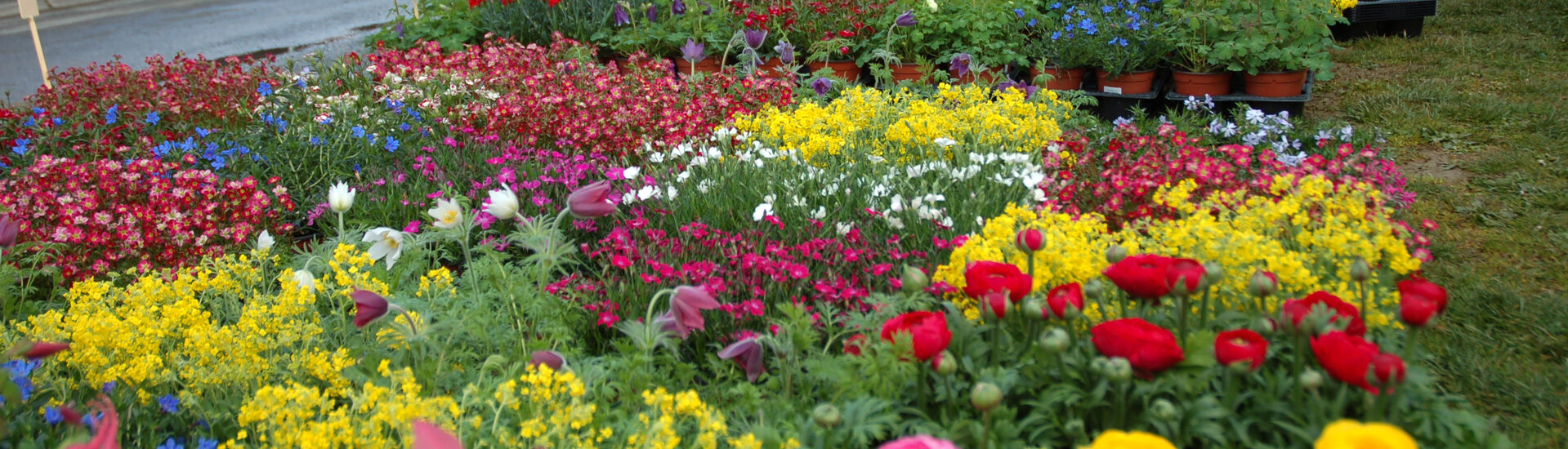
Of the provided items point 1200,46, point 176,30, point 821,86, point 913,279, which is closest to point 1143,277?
point 913,279

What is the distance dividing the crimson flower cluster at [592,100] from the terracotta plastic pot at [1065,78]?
1.52 m

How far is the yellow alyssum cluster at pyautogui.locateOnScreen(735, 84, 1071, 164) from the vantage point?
324 cm

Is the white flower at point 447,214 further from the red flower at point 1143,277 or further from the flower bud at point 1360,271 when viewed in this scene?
the flower bud at point 1360,271

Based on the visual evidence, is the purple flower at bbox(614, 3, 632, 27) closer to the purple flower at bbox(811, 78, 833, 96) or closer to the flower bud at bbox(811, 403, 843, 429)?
the purple flower at bbox(811, 78, 833, 96)

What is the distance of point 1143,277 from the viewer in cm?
138

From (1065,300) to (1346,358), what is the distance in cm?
37

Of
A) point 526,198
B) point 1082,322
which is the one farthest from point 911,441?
point 526,198

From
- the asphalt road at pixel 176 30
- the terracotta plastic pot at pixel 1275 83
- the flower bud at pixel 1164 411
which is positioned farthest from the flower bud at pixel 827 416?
the asphalt road at pixel 176 30

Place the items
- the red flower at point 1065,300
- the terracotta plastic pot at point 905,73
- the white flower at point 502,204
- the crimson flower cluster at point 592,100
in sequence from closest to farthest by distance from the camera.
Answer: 1. the red flower at point 1065,300
2. the white flower at point 502,204
3. the crimson flower cluster at point 592,100
4. the terracotta plastic pot at point 905,73

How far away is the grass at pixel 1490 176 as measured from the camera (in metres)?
2.25

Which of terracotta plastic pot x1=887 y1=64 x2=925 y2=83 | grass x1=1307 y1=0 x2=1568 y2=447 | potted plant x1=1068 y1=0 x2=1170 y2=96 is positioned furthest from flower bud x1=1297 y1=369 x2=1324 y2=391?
terracotta plastic pot x1=887 y1=64 x2=925 y2=83

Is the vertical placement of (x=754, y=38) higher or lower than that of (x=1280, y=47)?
higher

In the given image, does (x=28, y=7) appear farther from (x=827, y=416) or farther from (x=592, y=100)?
(x=827, y=416)

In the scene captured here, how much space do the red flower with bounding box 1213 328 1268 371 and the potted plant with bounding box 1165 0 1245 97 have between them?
337cm
